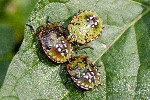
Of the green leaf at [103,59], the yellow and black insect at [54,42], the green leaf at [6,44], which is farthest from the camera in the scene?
the green leaf at [6,44]

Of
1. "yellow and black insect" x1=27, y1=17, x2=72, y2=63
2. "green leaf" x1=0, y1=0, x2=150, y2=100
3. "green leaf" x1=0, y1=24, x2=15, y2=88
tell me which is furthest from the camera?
"green leaf" x1=0, y1=24, x2=15, y2=88

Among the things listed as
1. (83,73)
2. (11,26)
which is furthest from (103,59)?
(11,26)

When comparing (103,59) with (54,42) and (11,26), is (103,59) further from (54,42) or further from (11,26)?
(11,26)

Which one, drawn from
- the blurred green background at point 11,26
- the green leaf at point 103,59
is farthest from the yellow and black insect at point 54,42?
the blurred green background at point 11,26

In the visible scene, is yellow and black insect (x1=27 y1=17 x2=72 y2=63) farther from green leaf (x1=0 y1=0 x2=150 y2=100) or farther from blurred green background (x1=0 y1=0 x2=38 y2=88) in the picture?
blurred green background (x1=0 y1=0 x2=38 y2=88)

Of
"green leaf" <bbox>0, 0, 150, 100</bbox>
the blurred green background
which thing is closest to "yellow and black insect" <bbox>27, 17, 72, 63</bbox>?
"green leaf" <bbox>0, 0, 150, 100</bbox>

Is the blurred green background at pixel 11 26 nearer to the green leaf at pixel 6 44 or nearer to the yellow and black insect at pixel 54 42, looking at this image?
the green leaf at pixel 6 44
